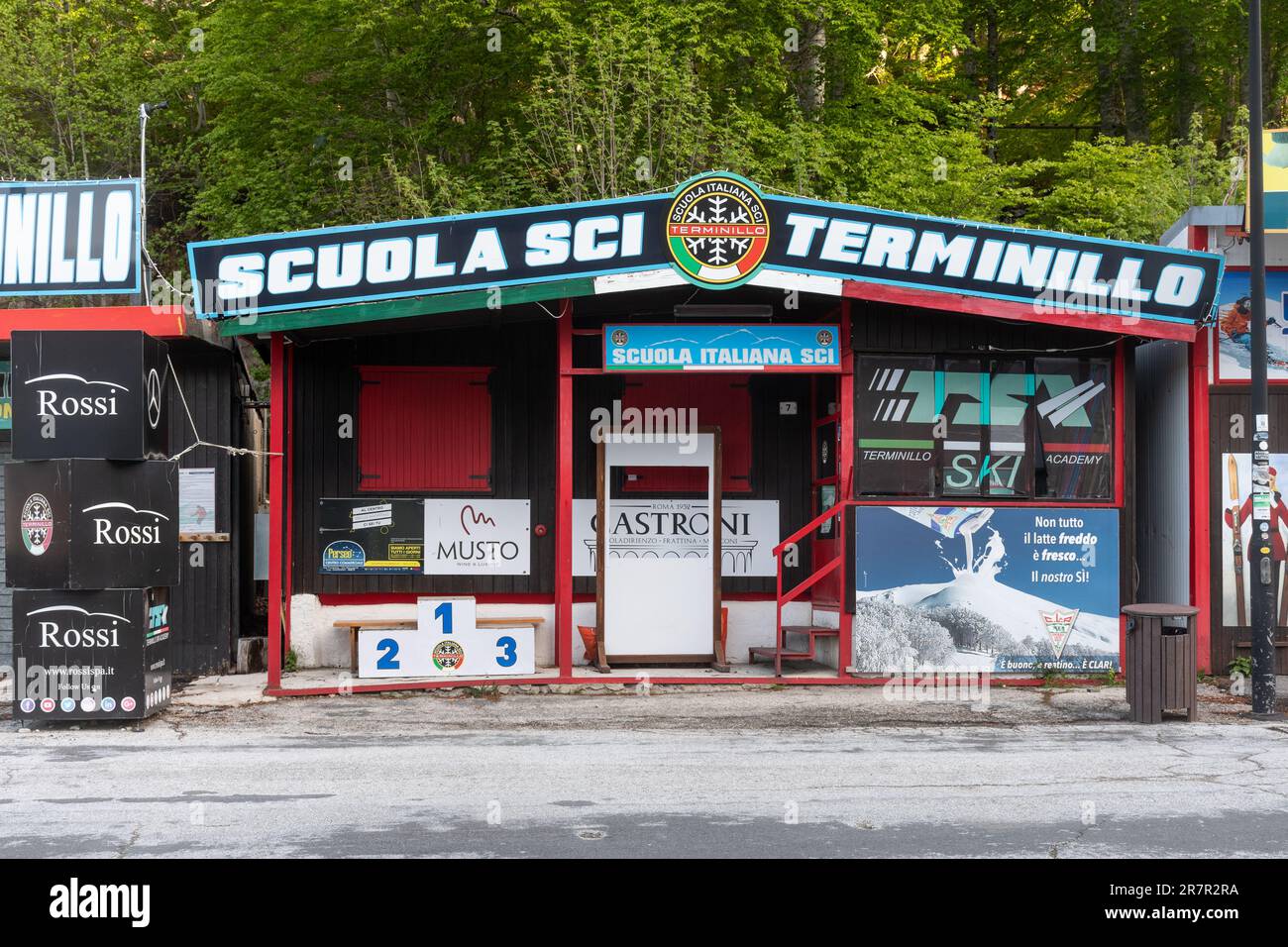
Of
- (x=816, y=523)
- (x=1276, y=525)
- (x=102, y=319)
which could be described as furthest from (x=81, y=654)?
(x=1276, y=525)

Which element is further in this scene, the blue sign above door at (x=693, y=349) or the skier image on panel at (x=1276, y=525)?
the skier image on panel at (x=1276, y=525)

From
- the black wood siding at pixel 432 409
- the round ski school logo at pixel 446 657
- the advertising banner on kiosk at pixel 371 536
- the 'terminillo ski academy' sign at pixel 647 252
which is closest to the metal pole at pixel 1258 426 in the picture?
the 'terminillo ski academy' sign at pixel 647 252

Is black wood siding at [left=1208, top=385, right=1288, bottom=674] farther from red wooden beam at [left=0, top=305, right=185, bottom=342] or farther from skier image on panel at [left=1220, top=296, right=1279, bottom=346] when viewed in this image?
red wooden beam at [left=0, top=305, right=185, bottom=342]

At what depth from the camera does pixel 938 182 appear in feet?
78.1

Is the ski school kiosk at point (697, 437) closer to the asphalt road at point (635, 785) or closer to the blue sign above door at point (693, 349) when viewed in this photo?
the blue sign above door at point (693, 349)

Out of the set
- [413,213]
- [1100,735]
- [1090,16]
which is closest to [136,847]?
[1100,735]

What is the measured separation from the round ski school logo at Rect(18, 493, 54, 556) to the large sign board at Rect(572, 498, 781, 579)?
5579mm

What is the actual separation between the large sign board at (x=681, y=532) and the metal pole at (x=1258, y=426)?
505cm

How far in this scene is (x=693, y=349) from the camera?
Answer: 42.4ft

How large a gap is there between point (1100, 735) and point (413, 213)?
18.1m

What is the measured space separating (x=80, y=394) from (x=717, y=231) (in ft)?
19.8

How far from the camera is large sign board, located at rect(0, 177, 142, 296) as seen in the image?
13516mm

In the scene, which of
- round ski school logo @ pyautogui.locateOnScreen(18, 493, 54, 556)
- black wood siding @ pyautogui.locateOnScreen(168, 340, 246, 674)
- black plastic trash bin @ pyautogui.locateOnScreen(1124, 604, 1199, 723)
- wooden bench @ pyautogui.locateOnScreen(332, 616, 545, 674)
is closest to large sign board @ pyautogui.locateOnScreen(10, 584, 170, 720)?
round ski school logo @ pyautogui.locateOnScreen(18, 493, 54, 556)

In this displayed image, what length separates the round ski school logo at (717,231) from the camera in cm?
1216
